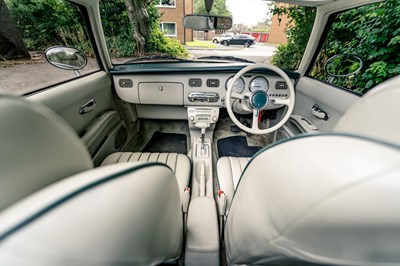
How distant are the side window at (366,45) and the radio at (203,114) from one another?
42.9 inches

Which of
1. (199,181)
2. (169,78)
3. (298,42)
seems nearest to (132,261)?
(199,181)

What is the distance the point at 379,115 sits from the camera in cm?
80

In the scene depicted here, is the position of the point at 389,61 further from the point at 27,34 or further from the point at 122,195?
the point at 27,34

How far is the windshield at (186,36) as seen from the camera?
2.06 m

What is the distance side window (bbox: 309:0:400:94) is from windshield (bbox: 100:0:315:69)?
0.32 metres

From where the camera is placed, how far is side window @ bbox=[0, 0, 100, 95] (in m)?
1.17

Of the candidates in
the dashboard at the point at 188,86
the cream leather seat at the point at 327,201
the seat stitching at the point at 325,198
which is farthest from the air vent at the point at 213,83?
the seat stitching at the point at 325,198

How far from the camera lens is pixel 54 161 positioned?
57cm

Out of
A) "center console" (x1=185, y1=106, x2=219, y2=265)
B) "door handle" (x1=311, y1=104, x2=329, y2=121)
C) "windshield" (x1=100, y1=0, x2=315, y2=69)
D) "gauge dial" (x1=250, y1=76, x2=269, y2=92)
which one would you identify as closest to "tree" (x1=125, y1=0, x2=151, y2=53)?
"windshield" (x1=100, y1=0, x2=315, y2=69)

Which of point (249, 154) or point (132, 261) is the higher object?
point (132, 261)

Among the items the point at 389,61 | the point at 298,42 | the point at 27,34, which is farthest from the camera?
the point at 298,42

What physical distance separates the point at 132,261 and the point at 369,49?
2569mm

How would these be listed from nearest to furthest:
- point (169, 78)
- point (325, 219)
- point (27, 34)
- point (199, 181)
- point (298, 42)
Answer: point (325, 219) < point (27, 34) < point (199, 181) < point (169, 78) < point (298, 42)

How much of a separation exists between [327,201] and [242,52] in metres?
2.48
